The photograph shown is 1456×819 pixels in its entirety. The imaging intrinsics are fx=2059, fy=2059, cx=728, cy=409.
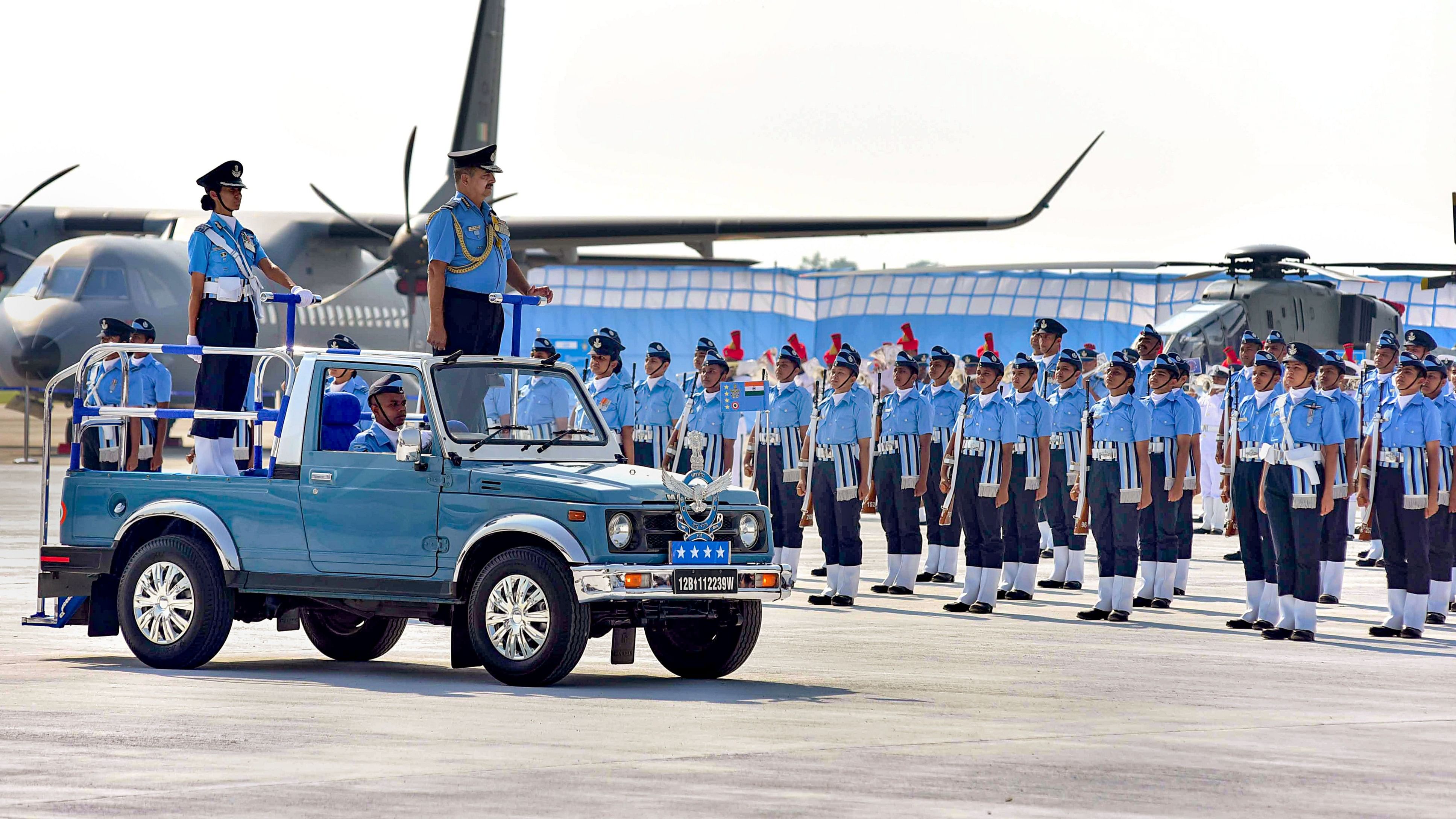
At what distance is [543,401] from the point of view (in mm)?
12234

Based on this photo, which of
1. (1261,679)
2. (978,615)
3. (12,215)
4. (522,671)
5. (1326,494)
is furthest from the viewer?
(12,215)

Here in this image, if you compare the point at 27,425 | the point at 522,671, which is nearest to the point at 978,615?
the point at 522,671

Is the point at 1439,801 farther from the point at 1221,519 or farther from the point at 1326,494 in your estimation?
the point at 1221,519

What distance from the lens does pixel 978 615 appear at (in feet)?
51.6

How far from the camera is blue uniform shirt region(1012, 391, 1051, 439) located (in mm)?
16984

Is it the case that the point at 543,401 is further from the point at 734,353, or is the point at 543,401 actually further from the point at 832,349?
the point at 832,349

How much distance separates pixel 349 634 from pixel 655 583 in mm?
2733

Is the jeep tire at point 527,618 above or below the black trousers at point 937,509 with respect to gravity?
below

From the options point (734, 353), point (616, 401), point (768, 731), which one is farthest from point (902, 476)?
point (734, 353)

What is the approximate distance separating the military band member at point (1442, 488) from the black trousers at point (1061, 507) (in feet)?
10.6

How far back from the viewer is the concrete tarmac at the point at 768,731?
24.2 feet

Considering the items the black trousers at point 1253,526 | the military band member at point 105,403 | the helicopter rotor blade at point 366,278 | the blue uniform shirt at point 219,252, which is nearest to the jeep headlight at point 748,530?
the blue uniform shirt at point 219,252

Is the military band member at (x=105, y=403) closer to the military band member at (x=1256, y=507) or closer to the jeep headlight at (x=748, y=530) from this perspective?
the jeep headlight at (x=748, y=530)

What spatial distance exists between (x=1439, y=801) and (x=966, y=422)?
957 centimetres
